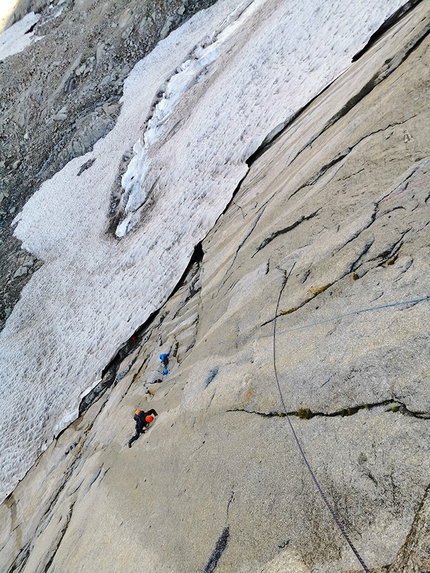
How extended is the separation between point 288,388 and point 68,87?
30758mm

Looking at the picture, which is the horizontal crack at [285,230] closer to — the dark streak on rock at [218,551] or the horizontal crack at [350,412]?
the horizontal crack at [350,412]

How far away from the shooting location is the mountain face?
4.64 m

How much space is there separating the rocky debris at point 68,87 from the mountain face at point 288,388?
16116mm

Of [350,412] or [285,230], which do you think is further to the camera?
[285,230]

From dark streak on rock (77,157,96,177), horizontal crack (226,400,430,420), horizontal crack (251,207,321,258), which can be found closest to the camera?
horizontal crack (226,400,430,420)

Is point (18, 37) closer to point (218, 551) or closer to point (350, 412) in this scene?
point (350, 412)

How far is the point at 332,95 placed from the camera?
12.7 meters

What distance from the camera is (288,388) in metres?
6.15

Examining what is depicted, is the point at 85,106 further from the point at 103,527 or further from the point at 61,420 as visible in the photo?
the point at 103,527

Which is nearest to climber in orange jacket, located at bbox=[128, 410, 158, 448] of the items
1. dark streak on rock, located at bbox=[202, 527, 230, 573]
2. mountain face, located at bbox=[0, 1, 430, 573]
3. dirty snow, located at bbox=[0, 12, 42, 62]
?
mountain face, located at bbox=[0, 1, 430, 573]

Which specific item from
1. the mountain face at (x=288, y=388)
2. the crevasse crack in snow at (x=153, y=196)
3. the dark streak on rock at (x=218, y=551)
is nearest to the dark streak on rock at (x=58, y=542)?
the mountain face at (x=288, y=388)

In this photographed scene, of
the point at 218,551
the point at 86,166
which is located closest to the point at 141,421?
the point at 218,551

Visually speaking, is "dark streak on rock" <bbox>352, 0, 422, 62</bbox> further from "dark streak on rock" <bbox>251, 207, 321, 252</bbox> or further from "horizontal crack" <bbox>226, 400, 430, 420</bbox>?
"horizontal crack" <bbox>226, 400, 430, 420</bbox>

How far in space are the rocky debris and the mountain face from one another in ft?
52.9
